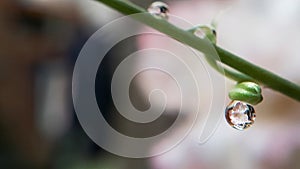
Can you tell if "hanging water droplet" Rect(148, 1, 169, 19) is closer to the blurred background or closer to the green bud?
the green bud

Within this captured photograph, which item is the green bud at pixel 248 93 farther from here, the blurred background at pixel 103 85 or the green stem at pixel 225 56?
the blurred background at pixel 103 85

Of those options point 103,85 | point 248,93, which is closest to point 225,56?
point 248,93

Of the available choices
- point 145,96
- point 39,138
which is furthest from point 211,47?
point 39,138

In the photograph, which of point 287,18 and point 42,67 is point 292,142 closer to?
point 287,18

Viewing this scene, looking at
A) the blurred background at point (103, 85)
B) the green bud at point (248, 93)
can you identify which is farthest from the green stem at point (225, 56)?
the blurred background at point (103, 85)

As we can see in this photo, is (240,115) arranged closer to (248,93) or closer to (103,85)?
(248,93)

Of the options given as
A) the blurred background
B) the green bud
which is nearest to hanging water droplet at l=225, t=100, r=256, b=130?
the green bud
